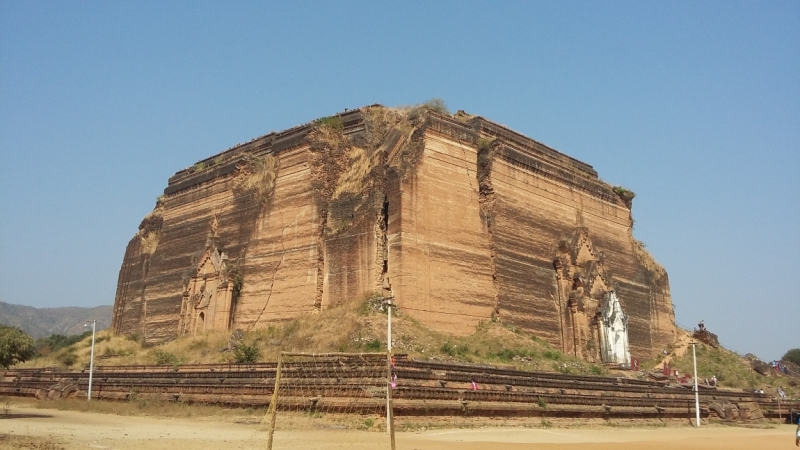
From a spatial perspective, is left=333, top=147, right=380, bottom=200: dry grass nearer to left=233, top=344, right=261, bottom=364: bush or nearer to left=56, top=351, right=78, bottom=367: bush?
left=233, top=344, right=261, bottom=364: bush

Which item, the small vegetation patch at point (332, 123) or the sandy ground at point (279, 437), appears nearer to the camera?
the sandy ground at point (279, 437)

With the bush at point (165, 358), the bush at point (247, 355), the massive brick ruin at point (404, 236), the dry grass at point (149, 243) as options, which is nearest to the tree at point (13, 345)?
the bush at point (247, 355)

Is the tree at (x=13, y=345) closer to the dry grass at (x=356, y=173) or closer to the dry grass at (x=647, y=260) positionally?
the dry grass at (x=356, y=173)

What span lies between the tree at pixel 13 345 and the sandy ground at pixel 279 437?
1559 mm

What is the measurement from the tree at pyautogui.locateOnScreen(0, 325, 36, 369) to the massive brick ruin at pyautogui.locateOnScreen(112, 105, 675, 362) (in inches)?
368

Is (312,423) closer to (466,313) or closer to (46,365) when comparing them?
(466,313)

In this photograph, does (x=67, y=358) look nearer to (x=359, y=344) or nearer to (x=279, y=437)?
(x=359, y=344)

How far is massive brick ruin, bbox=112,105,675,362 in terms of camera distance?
953 inches

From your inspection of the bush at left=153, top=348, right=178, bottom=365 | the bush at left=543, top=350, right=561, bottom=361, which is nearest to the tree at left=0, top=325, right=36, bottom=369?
the bush at left=153, top=348, right=178, bottom=365

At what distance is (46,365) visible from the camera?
1254 inches

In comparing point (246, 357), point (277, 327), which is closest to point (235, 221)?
point (277, 327)

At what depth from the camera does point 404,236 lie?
23.2 m

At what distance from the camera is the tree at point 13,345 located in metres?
18.5

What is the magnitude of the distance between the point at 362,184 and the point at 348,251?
269cm
